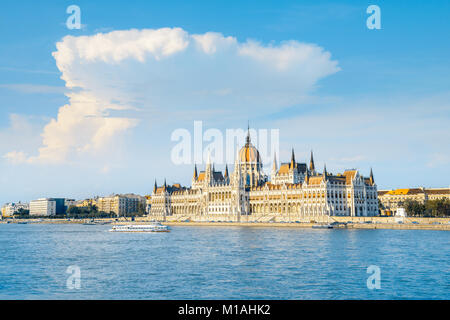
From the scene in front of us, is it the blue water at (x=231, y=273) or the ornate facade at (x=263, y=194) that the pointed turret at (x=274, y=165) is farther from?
the blue water at (x=231, y=273)

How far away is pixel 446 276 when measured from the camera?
33156 mm

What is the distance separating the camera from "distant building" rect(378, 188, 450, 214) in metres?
154

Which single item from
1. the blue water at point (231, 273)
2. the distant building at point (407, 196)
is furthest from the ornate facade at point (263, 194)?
the blue water at point (231, 273)

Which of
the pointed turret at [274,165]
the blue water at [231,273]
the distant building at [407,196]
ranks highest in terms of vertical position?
the pointed turret at [274,165]

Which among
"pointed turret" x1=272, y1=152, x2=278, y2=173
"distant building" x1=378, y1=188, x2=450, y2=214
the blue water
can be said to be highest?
"pointed turret" x1=272, y1=152, x2=278, y2=173

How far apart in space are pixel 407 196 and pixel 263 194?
49.5 metres

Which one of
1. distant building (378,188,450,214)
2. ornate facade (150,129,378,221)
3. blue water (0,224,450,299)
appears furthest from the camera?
distant building (378,188,450,214)

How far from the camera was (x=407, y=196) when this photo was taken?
158500 mm

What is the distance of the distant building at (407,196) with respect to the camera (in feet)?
506

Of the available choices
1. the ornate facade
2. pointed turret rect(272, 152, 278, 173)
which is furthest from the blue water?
pointed turret rect(272, 152, 278, 173)

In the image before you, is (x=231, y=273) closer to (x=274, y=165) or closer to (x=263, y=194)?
(x=263, y=194)

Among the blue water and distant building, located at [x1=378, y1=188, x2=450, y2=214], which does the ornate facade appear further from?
the blue water

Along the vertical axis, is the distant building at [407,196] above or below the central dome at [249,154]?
below

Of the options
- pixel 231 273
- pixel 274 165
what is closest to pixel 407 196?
pixel 274 165
